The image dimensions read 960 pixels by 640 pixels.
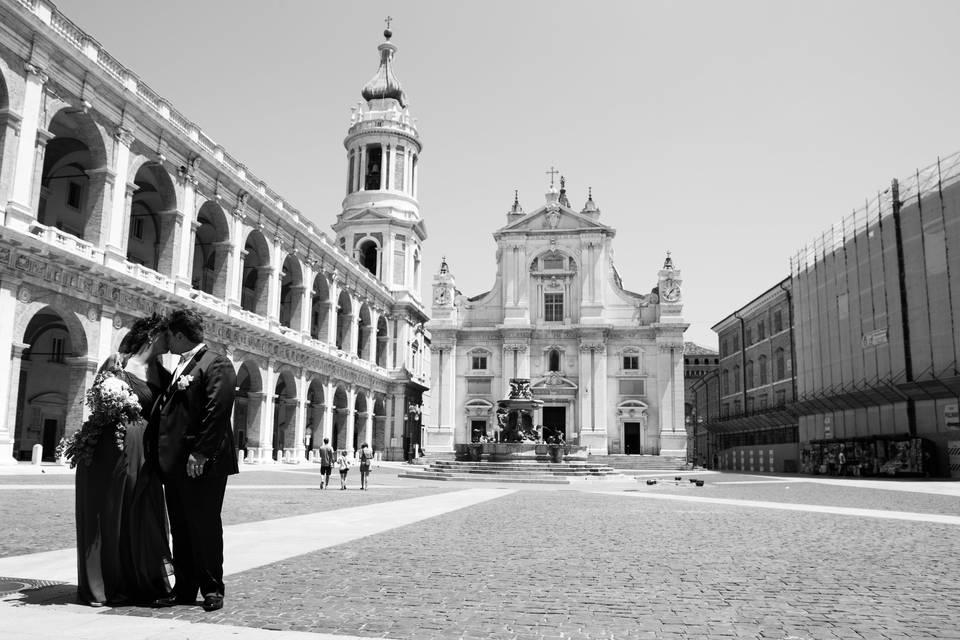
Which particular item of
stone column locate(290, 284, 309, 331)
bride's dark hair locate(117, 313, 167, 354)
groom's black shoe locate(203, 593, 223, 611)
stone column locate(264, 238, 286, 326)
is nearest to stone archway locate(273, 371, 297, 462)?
stone column locate(290, 284, 309, 331)

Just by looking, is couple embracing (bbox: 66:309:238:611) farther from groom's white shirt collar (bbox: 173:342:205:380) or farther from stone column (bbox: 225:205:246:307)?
stone column (bbox: 225:205:246:307)

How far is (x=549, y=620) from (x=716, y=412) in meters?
76.5

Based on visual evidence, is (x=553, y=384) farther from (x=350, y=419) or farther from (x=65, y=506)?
(x=65, y=506)

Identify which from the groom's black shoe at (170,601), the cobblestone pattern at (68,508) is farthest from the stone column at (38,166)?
the groom's black shoe at (170,601)

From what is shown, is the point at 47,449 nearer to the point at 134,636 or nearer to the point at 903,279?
the point at 134,636

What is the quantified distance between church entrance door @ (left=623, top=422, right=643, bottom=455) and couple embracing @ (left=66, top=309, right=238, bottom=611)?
186 feet

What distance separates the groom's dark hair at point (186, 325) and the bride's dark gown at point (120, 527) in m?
0.83

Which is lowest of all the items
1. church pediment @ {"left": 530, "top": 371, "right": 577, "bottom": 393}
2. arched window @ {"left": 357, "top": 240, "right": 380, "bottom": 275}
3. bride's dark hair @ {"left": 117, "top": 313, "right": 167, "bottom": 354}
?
bride's dark hair @ {"left": 117, "top": 313, "right": 167, "bottom": 354}

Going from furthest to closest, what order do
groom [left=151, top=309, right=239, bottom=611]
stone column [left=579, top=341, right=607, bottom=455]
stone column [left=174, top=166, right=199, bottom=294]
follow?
stone column [left=579, top=341, right=607, bottom=455] → stone column [left=174, top=166, right=199, bottom=294] → groom [left=151, top=309, right=239, bottom=611]

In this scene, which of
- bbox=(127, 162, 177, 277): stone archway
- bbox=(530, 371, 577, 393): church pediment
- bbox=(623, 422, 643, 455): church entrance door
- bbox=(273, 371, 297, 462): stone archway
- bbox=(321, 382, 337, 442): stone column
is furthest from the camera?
bbox=(530, 371, 577, 393): church pediment

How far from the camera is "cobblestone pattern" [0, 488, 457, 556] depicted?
9298 mm

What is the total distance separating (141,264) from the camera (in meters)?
35.2

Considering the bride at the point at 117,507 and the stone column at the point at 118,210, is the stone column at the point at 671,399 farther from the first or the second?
the bride at the point at 117,507

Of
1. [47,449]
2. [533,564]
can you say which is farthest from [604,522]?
[47,449]
